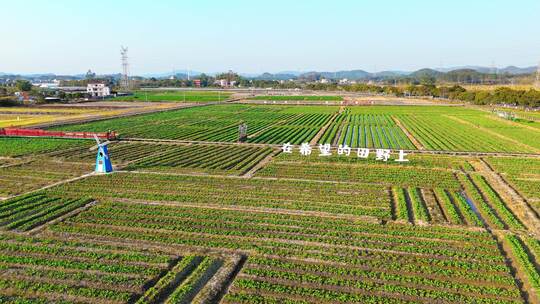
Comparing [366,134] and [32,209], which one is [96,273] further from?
[366,134]

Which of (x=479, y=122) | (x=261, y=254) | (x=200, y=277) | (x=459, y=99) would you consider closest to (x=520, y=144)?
(x=479, y=122)

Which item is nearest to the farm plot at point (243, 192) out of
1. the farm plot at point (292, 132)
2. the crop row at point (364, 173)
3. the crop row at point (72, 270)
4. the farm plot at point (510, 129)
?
the crop row at point (364, 173)

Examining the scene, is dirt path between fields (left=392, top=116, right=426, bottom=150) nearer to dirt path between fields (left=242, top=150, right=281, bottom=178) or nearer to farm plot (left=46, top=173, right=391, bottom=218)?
dirt path between fields (left=242, top=150, right=281, bottom=178)

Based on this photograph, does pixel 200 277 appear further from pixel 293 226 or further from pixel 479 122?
pixel 479 122

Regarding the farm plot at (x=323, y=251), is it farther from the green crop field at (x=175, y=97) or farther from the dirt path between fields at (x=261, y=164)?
the green crop field at (x=175, y=97)

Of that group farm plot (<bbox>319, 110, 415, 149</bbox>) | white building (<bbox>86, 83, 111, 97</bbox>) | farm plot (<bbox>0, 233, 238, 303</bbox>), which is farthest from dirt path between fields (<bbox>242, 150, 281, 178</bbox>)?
white building (<bbox>86, 83, 111, 97</bbox>)
